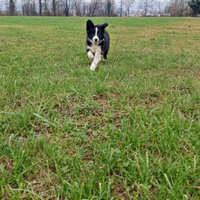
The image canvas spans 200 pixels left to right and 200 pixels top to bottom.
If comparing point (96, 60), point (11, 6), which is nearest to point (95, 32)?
point (96, 60)

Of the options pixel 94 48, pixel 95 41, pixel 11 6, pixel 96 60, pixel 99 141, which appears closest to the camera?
pixel 99 141

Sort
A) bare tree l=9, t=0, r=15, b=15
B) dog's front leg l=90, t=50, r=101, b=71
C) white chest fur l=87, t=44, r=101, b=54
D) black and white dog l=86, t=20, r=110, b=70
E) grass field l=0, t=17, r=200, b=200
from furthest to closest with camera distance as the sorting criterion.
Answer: bare tree l=9, t=0, r=15, b=15, white chest fur l=87, t=44, r=101, b=54, black and white dog l=86, t=20, r=110, b=70, dog's front leg l=90, t=50, r=101, b=71, grass field l=0, t=17, r=200, b=200

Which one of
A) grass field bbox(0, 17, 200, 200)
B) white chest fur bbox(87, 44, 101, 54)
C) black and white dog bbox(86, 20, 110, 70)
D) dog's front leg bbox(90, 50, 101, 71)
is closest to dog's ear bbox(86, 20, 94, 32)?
black and white dog bbox(86, 20, 110, 70)

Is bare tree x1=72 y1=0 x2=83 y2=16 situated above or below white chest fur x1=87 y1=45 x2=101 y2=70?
above

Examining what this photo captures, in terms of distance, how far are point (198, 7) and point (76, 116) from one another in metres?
70.6

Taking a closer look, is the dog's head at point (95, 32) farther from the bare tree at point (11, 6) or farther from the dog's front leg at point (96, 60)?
the bare tree at point (11, 6)

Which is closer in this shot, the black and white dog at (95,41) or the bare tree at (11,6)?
the black and white dog at (95,41)

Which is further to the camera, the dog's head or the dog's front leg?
the dog's head

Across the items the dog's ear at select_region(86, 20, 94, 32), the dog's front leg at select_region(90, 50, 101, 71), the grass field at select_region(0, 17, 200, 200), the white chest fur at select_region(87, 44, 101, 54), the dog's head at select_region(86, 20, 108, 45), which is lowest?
the grass field at select_region(0, 17, 200, 200)

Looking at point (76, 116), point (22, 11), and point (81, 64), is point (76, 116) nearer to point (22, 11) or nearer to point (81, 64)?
point (81, 64)

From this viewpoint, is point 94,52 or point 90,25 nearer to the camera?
point 90,25

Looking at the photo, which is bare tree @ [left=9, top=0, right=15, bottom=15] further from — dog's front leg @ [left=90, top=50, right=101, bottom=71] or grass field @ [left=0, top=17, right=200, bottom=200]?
grass field @ [left=0, top=17, right=200, bottom=200]

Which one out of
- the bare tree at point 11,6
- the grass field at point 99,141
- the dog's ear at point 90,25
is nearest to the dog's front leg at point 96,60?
the dog's ear at point 90,25

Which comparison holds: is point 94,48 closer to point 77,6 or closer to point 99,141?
point 99,141
